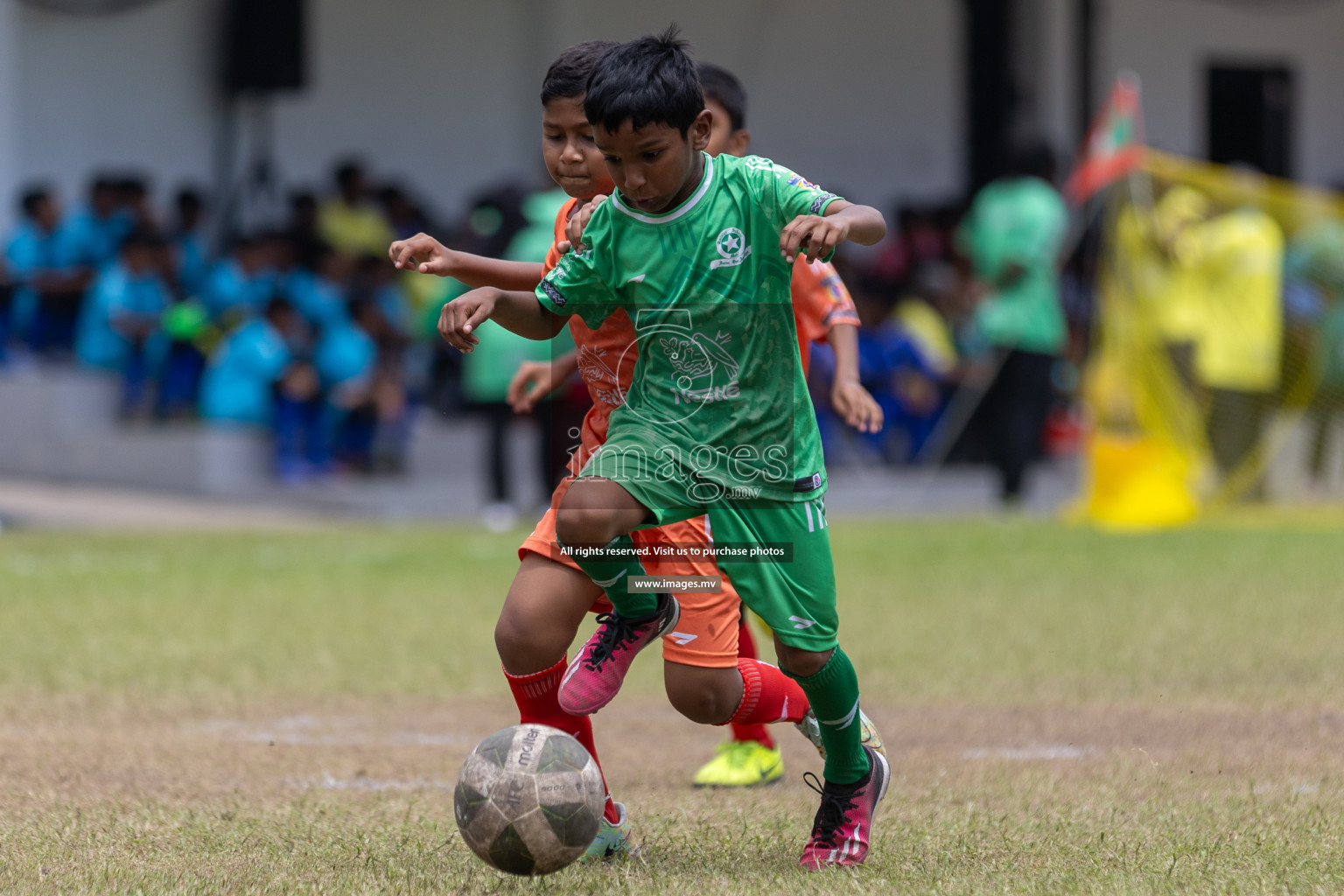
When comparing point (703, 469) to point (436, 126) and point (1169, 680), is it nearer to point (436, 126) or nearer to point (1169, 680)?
point (1169, 680)

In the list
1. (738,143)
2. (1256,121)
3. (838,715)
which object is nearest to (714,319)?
(838,715)

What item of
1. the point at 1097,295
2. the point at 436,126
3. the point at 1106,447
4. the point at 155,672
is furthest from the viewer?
the point at 436,126

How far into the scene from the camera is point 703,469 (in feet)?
12.1

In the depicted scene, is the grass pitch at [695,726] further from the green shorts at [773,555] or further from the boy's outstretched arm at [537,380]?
the boy's outstretched arm at [537,380]

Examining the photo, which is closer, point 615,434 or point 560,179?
point 615,434

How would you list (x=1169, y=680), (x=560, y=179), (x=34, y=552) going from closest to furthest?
1. (x=560, y=179)
2. (x=1169, y=680)
3. (x=34, y=552)

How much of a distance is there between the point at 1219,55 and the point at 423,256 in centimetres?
1757

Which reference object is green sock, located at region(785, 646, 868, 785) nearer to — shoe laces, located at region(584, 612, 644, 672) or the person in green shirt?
shoe laces, located at region(584, 612, 644, 672)

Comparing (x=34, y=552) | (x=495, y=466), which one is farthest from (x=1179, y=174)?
(x=34, y=552)

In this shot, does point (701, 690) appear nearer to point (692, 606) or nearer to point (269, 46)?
point (692, 606)

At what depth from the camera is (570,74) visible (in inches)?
154

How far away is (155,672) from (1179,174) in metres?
7.84

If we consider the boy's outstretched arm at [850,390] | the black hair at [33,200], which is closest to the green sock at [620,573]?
the boy's outstretched arm at [850,390]

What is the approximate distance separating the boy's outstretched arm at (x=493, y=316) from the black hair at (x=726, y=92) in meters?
1.27
